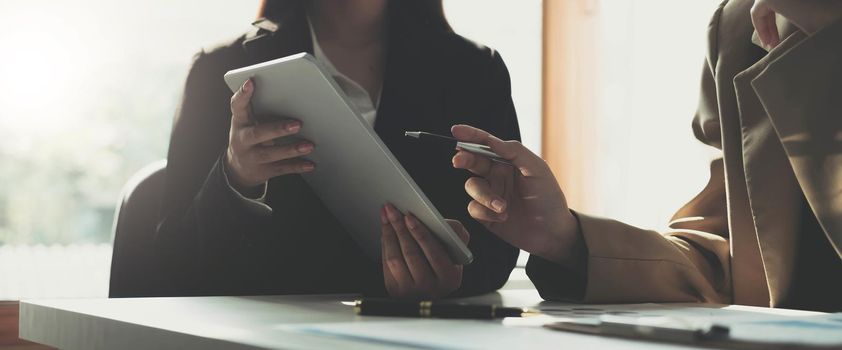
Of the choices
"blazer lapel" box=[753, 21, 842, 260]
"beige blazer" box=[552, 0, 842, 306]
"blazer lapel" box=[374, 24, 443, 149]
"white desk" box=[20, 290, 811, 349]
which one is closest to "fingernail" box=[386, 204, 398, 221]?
"white desk" box=[20, 290, 811, 349]

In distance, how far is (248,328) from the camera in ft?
1.77

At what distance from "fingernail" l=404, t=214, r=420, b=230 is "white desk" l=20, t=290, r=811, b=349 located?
11 centimetres

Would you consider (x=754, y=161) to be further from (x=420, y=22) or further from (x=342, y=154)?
(x=420, y=22)

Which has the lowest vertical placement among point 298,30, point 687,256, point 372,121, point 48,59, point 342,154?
point 687,256

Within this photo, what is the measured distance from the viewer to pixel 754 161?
981 mm

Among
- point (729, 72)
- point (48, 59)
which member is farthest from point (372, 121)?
point (48, 59)

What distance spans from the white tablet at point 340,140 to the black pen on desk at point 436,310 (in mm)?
136

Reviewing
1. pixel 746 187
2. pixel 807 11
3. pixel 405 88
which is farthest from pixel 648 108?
pixel 807 11

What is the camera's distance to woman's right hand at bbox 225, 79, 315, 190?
0.84 m

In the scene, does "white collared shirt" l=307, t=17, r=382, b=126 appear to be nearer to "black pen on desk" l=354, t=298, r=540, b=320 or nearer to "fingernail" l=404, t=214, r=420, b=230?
A: "fingernail" l=404, t=214, r=420, b=230

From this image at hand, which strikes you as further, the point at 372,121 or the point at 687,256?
the point at 372,121

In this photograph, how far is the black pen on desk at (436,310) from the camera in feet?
1.97

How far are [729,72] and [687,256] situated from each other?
252mm

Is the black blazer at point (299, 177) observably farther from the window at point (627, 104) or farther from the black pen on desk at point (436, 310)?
the window at point (627, 104)
